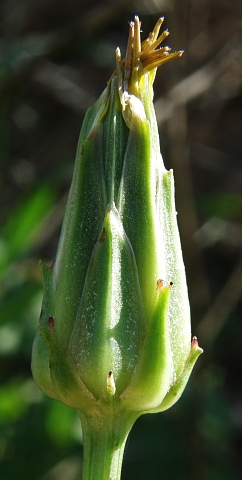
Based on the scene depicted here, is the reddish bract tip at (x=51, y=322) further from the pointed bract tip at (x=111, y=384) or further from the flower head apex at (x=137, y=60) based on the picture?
the flower head apex at (x=137, y=60)

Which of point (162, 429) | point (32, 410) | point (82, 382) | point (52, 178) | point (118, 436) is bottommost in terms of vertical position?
point (162, 429)

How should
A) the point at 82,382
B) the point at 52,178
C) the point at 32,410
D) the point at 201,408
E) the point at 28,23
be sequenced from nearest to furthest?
the point at 82,382 → the point at 32,410 → the point at 201,408 → the point at 52,178 → the point at 28,23

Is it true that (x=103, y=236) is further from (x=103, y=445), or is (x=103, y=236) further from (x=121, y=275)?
(x=103, y=445)

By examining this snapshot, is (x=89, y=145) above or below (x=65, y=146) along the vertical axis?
below

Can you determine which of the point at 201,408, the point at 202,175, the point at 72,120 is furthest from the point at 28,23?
the point at 201,408

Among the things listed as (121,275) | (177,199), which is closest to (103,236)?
(121,275)

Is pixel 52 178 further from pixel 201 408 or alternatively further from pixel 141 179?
pixel 141 179
